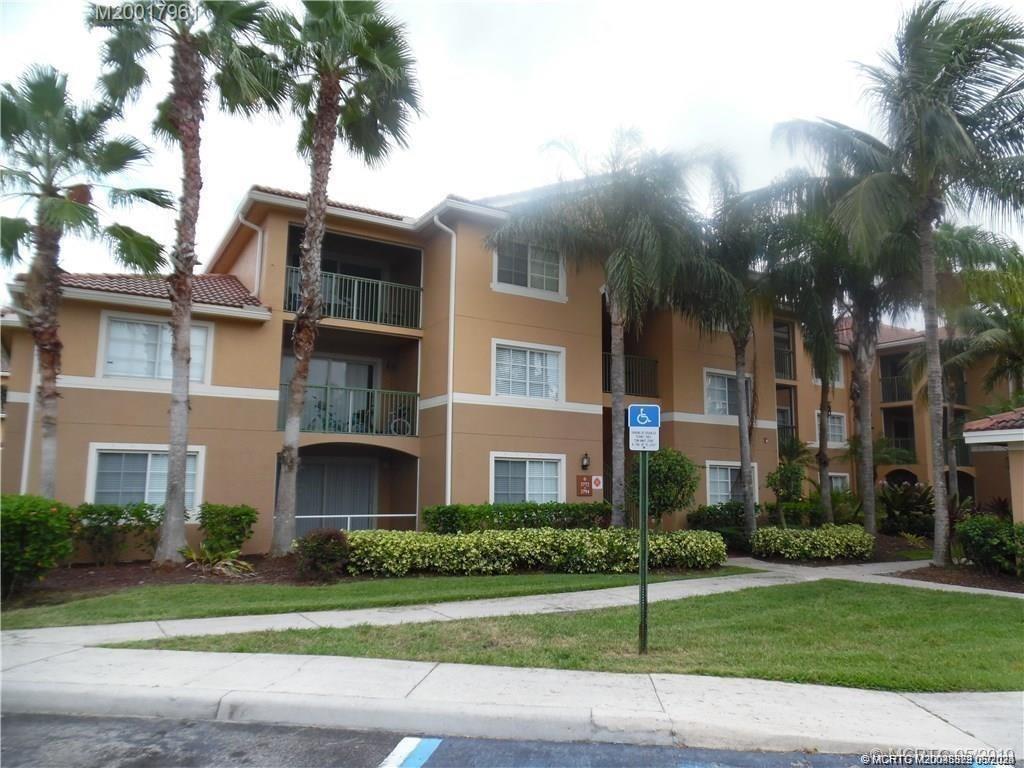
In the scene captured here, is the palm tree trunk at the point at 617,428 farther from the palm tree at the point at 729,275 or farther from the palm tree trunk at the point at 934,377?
the palm tree trunk at the point at 934,377

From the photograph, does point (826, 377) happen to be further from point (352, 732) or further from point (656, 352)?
point (352, 732)

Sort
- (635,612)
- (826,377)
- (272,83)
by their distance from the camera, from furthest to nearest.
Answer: (826,377)
(272,83)
(635,612)

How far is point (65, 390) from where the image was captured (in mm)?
12961

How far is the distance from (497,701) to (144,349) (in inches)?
473

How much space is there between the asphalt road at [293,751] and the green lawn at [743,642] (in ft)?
5.17

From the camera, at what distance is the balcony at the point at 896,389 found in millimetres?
30141

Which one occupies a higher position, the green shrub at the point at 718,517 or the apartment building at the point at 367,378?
the apartment building at the point at 367,378

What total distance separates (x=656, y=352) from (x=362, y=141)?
10360mm

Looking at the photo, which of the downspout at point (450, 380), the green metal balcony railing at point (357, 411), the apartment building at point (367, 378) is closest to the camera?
the apartment building at point (367, 378)

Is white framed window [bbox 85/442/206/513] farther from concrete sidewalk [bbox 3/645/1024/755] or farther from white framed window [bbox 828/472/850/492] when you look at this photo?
white framed window [bbox 828/472/850/492]

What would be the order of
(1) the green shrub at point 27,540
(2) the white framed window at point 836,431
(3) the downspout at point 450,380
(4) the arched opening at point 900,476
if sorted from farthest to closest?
(4) the arched opening at point 900,476 < (2) the white framed window at point 836,431 < (3) the downspout at point 450,380 < (1) the green shrub at point 27,540

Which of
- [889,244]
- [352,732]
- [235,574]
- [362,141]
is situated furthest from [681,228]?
[352,732]

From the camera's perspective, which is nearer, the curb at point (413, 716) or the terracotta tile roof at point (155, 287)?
the curb at point (413, 716)

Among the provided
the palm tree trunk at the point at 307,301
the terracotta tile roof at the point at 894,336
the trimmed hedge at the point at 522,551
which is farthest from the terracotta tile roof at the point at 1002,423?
the palm tree trunk at the point at 307,301
